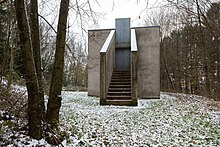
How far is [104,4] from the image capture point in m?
6.52

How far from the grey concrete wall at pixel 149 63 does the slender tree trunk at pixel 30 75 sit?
31.6 ft

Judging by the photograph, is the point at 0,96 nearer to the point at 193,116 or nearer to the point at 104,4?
the point at 104,4

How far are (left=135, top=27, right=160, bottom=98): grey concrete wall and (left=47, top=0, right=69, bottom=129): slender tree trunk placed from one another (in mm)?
8874

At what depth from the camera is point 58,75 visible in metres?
5.23

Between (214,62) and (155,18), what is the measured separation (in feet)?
32.8

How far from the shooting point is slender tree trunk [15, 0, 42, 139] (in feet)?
14.0

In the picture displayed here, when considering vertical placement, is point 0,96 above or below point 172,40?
below

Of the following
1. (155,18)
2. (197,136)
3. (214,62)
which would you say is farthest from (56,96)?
(155,18)

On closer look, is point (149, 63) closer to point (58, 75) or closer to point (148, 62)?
point (148, 62)

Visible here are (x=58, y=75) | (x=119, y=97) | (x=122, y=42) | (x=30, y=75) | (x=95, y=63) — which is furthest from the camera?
(x=122, y=42)

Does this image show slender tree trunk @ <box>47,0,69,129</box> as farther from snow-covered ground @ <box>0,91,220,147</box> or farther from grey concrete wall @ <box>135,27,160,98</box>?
grey concrete wall @ <box>135,27,160,98</box>

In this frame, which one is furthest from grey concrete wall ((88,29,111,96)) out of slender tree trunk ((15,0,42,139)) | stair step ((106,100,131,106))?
slender tree trunk ((15,0,42,139))

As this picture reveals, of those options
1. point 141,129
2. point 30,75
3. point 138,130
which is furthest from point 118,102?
point 30,75

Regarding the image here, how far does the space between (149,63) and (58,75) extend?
29.8ft
